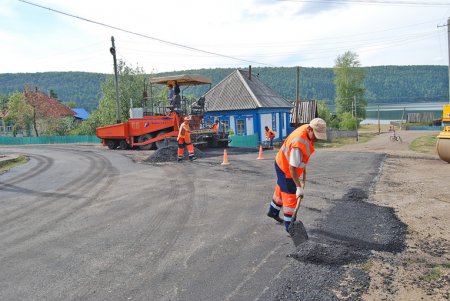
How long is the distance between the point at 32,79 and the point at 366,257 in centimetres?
→ 14660

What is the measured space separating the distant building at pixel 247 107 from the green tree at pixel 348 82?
4005 centimetres

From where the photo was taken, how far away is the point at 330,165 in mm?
12492

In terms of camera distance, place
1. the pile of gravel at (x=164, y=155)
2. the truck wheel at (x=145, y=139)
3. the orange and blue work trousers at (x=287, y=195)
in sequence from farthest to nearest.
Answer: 1. the truck wheel at (x=145, y=139)
2. the pile of gravel at (x=164, y=155)
3. the orange and blue work trousers at (x=287, y=195)

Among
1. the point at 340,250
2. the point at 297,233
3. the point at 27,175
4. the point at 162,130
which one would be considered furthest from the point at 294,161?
the point at 162,130

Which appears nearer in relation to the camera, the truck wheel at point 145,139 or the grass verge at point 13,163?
the grass verge at point 13,163

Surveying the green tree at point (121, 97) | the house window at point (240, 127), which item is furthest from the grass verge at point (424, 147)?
the green tree at point (121, 97)

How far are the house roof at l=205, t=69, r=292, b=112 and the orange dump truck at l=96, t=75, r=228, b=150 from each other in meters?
10.6

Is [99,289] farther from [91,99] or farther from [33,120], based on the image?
[91,99]

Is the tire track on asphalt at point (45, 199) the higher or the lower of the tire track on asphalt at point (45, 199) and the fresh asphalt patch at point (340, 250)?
the lower

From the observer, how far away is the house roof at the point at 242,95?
29750 mm

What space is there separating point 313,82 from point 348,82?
72.6 m

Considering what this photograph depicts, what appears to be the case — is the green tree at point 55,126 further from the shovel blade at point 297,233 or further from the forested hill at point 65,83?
the forested hill at point 65,83

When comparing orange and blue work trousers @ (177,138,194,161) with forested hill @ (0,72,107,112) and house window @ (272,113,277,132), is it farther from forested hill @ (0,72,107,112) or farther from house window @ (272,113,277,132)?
forested hill @ (0,72,107,112)

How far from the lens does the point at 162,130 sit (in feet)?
59.9
